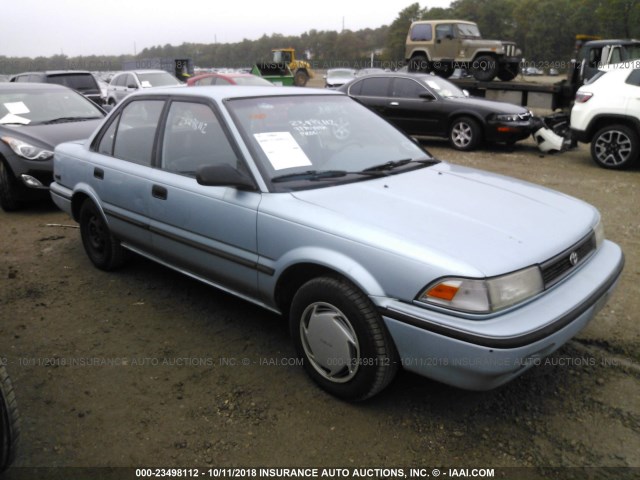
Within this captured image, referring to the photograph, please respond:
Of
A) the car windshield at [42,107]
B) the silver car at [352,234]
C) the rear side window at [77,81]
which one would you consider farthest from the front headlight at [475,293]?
the rear side window at [77,81]

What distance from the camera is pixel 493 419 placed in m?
2.67

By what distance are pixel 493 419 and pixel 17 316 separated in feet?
10.7

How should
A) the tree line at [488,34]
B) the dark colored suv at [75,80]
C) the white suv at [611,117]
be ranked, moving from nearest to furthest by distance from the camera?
Answer: 1. the white suv at [611,117]
2. the dark colored suv at [75,80]
3. the tree line at [488,34]

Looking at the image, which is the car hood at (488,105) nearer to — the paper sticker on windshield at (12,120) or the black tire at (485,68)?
the paper sticker on windshield at (12,120)

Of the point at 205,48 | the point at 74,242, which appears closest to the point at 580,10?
the point at 205,48

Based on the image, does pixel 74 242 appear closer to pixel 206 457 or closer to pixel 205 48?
pixel 206 457

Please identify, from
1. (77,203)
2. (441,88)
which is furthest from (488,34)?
(77,203)

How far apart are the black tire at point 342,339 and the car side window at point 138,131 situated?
1750mm

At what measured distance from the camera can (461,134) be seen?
10328 mm

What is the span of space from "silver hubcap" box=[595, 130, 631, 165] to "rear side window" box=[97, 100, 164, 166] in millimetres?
7571

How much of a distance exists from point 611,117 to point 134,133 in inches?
297

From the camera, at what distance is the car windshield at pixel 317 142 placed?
10.1 ft

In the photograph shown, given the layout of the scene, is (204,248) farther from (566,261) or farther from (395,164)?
(566,261)

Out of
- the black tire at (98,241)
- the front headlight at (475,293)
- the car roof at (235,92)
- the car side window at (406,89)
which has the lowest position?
the black tire at (98,241)
